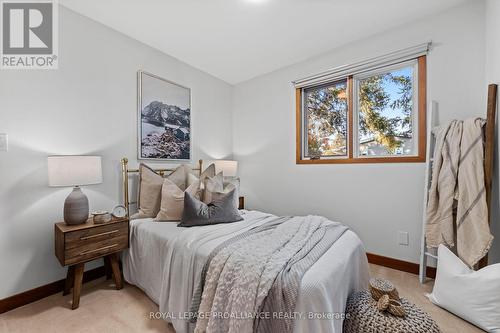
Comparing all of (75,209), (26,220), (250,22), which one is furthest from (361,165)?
(26,220)

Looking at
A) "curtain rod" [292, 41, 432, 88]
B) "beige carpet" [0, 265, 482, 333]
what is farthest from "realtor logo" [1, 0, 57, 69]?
"curtain rod" [292, 41, 432, 88]

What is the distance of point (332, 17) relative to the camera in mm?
2148

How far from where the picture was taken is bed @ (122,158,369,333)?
3.37 ft

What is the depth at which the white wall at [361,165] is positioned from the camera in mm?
1976

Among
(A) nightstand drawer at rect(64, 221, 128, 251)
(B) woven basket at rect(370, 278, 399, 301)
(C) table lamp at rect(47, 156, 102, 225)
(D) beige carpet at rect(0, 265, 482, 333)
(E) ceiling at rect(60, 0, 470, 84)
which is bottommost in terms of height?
(D) beige carpet at rect(0, 265, 482, 333)

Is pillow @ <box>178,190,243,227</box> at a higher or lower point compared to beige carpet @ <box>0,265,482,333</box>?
higher

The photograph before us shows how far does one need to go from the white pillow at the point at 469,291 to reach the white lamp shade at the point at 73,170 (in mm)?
2928

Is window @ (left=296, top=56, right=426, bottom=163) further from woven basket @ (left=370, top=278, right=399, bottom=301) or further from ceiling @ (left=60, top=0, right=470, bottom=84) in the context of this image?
woven basket @ (left=370, top=278, right=399, bottom=301)

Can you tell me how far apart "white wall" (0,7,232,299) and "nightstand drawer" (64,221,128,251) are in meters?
0.46

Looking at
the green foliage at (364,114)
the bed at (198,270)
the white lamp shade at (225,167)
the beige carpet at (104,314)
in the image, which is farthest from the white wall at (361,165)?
the bed at (198,270)

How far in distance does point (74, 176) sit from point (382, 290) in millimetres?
2332

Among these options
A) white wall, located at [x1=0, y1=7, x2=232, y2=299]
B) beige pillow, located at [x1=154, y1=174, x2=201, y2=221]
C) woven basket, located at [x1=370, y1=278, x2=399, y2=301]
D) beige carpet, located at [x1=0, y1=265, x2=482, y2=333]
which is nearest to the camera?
woven basket, located at [x1=370, y1=278, x2=399, y2=301]

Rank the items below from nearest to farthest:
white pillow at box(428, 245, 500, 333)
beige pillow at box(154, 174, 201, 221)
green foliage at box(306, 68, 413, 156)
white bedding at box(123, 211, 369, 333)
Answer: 1. white bedding at box(123, 211, 369, 333)
2. white pillow at box(428, 245, 500, 333)
3. beige pillow at box(154, 174, 201, 221)
4. green foliage at box(306, 68, 413, 156)

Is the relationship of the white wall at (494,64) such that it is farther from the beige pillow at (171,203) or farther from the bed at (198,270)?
the beige pillow at (171,203)
